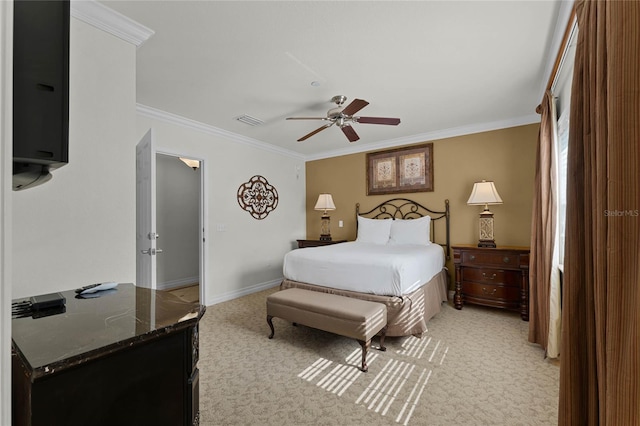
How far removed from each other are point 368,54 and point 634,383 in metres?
2.47

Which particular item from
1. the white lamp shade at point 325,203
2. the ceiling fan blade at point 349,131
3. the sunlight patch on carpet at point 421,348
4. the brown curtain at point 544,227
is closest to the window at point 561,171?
the brown curtain at point 544,227

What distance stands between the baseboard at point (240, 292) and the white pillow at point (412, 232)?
227 cm

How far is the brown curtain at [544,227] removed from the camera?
2.60m

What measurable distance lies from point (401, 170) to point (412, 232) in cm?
121

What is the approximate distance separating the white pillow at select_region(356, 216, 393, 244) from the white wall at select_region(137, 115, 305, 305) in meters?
1.63

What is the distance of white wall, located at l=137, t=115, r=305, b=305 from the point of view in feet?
13.4

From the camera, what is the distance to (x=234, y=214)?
15.3 ft

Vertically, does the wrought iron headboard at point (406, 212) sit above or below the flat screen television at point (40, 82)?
below

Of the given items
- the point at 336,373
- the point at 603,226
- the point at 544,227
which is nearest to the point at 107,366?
the point at 603,226

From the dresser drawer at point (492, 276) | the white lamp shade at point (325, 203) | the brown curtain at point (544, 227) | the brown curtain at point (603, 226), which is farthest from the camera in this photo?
the white lamp shade at point (325, 203)

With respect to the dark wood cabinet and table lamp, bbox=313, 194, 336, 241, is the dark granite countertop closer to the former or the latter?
the dark wood cabinet

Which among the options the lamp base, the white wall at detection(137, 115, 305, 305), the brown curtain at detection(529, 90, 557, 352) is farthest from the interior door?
the lamp base

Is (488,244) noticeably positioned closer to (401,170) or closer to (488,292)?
(488,292)

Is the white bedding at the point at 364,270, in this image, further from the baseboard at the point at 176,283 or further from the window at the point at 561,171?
the baseboard at the point at 176,283
